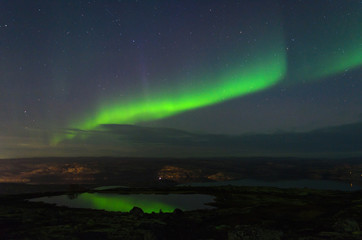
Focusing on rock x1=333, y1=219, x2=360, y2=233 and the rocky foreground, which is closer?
the rocky foreground

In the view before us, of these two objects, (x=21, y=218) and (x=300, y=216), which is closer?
(x=21, y=218)

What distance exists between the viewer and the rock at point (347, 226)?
2631 centimetres

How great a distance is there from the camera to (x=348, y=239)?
23.6 meters

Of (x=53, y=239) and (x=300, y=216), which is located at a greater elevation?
(x=53, y=239)

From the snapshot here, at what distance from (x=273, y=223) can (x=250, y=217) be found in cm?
421

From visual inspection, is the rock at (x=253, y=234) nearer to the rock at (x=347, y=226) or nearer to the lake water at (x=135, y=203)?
the rock at (x=347, y=226)

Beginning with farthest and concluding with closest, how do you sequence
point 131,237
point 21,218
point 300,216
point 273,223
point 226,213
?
point 226,213, point 300,216, point 21,218, point 273,223, point 131,237

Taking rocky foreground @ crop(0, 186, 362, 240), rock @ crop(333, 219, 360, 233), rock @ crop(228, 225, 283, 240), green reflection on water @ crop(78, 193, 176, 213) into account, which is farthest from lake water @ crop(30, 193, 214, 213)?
rock @ crop(333, 219, 360, 233)

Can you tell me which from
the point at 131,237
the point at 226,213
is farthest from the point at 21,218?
the point at 226,213

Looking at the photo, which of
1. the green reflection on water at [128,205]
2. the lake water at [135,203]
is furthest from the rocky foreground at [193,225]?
the lake water at [135,203]

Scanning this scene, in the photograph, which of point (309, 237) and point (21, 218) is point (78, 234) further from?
point (309, 237)

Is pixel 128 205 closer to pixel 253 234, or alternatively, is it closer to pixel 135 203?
pixel 135 203

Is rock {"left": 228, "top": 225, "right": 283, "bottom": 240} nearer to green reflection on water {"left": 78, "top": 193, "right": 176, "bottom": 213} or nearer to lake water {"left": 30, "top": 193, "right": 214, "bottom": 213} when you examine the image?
lake water {"left": 30, "top": 193, "right": 214, "bottom": 213}

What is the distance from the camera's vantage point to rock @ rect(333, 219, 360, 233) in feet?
86.3
